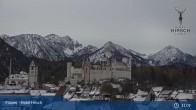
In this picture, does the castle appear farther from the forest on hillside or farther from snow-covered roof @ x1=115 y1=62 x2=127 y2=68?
the forest on hillside

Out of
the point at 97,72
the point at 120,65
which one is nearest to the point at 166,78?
the point at 97,72

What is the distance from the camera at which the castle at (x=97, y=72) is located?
75.9m

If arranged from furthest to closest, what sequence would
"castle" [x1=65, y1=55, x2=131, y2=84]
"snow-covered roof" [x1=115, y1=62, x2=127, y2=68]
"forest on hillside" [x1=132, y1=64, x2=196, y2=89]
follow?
"snow-covered roof" [x1=115, y1=62, x2=127, y2=68] → "castle" [x1=65, y1=55, x2=131, y2=84] → "forest on hillside" [x1=132, y1=64, x2=196, y2=89]

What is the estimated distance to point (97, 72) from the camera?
7744cm

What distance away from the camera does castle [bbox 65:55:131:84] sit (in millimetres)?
75875

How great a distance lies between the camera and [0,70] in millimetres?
87688

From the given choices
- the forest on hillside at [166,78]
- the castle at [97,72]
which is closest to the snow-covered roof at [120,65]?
the castle at [97,72]

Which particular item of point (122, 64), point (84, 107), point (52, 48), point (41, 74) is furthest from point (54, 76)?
point (52, 48)

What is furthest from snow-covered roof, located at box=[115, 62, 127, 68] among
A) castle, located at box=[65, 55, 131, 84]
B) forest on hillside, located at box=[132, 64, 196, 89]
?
forest on hillside, located at box=[132, 64, 196, 89]

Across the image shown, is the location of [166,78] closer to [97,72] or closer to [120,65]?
[97,72]

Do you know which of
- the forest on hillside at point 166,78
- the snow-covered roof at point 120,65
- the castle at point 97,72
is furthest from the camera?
the snow-covered roof at point 120,65

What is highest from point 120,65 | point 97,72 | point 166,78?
point 120,65

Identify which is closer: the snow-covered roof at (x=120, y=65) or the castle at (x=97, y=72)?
the castle at (x=97, y=72)

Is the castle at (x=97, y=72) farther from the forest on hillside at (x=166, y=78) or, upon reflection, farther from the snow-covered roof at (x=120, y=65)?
the forest on hillside at (x=166, y=78)
